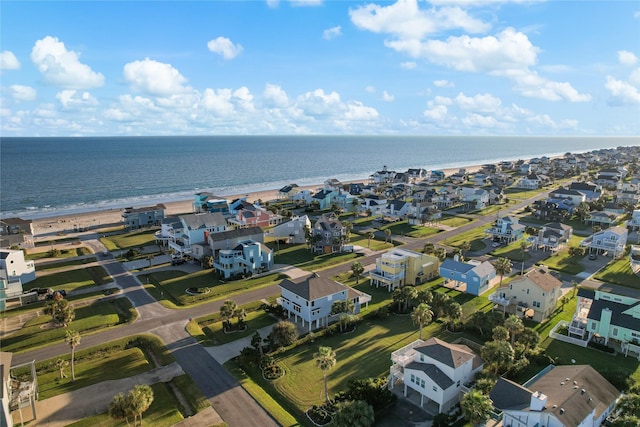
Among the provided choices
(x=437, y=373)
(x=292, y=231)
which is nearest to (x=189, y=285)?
(x=292, y=231)

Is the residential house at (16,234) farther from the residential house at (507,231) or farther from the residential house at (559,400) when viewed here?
the residential house at (507,231)

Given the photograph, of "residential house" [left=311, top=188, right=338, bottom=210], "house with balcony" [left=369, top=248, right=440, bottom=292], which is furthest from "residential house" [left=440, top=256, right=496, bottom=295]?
"residential house" [left=311, top=188, right=338, bottom=210]

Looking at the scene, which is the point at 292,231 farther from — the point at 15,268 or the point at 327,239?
the point at 15,268

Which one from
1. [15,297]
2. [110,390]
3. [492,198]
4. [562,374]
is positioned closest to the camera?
[562,374]

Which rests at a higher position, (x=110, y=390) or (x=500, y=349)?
(x=500, y=349)

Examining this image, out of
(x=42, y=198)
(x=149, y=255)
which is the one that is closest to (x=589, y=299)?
(x=149, y=255)

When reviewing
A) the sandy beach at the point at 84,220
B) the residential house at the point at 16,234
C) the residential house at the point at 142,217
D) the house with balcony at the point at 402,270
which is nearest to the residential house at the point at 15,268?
the residential house at the point at 16,234

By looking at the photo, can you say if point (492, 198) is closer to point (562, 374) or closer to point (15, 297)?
point (562, 374)

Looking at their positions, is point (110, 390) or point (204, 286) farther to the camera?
point (204, 286)
